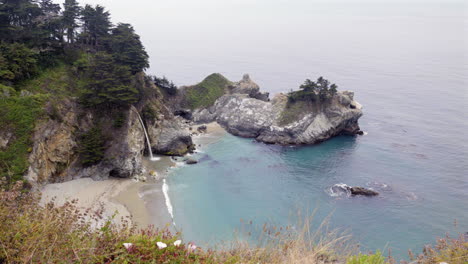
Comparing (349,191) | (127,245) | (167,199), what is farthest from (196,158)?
(127,245)

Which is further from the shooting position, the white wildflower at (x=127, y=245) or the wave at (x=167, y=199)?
the wave at (x=167, y=199)

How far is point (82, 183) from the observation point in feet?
96.3

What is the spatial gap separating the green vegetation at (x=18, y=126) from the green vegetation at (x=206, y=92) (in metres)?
29.8

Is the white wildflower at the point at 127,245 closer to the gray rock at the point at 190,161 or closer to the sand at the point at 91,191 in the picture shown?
the sand at the point at 91,191

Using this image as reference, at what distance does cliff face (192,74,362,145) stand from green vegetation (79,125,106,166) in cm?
2259

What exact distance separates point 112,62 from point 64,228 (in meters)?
32.2

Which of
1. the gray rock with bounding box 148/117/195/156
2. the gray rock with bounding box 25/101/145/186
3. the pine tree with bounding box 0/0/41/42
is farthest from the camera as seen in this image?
the gray rock with bounding box 148/117/195/156

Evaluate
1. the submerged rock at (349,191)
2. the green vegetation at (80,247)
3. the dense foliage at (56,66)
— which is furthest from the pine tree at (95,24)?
the green vegetation at (80,247)

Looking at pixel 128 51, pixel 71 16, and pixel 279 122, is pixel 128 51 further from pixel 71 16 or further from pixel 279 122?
pixel 279 122

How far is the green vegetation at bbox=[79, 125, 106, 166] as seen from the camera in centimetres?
3034

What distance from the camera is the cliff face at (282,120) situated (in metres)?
46.8

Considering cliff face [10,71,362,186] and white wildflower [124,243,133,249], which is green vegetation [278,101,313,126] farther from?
white wildflower [124,243,133,249]

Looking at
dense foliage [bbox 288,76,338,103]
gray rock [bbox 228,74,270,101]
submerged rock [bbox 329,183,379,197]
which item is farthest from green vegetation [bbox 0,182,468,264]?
gray rock [bbox 228,74,270,101]

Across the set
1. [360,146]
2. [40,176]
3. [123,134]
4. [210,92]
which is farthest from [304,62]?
[40,176]
